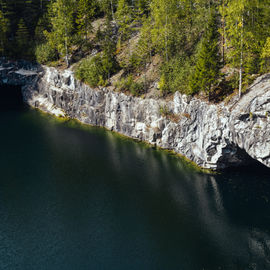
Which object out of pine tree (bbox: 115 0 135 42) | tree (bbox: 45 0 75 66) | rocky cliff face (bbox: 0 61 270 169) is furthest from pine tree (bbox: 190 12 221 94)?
tree (bbox: 45 0 75 66)

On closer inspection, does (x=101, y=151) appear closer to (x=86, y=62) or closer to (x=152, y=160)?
(x=152, y=160)

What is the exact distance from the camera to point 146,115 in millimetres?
58750

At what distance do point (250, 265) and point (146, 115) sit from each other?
116 feet

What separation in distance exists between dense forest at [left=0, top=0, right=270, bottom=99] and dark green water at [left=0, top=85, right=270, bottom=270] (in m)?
15.2

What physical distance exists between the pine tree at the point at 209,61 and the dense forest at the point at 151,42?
0.03 m

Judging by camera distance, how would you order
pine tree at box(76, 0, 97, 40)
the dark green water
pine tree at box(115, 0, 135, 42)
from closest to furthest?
the dark green water, pine tree at box(115, 0, 135, 42), pine tree at box(76, 0, 97, 40)

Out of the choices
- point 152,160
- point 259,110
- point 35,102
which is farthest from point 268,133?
point 35,102

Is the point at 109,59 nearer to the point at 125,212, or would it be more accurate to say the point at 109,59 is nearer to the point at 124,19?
the point at 124,19

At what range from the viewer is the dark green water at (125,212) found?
3094 centimetres

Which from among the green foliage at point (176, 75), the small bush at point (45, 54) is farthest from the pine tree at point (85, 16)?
the green foliage at point (176, 75)

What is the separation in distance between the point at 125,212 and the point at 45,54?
58013 millimetres

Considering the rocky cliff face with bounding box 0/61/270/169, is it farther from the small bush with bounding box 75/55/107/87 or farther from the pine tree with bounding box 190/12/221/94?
the pine tree with bounding box 190/12/221/94

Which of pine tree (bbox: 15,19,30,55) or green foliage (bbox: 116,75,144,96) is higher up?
pine tree (bbox: 15,19,30,55)

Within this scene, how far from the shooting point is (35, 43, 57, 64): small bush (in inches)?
3150
